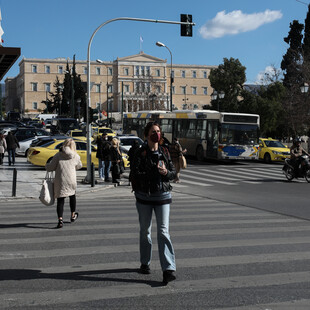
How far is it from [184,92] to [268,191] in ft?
443

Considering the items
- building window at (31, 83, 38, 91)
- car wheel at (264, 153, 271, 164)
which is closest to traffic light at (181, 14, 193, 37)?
car wheel at (264, 153, 271, 164)

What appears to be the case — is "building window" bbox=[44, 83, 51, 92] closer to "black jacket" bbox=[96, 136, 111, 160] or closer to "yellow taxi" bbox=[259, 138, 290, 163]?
"yellow taxi" bbox=[259, 138, 290, 163]

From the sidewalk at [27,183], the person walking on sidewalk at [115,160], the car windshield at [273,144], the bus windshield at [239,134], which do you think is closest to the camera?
the sidewalk at [27,183]

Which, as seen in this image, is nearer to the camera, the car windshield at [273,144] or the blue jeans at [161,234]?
the blue jeans at [161,234]

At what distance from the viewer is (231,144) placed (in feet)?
97.5

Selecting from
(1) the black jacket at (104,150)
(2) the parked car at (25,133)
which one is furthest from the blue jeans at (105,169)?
(2) the parked car at (25,133)

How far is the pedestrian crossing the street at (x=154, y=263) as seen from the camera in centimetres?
522

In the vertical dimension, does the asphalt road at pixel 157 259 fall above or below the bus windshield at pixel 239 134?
below

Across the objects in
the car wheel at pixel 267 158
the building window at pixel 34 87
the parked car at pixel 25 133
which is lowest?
the car wheel at pixel 267 158

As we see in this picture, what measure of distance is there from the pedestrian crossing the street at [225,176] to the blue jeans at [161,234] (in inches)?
514

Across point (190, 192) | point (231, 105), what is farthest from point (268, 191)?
point (231, 105)

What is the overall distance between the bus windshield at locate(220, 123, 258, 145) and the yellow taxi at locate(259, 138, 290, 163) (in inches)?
101

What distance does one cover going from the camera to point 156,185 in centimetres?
595

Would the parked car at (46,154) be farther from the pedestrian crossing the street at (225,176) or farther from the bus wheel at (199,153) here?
the bus wheel at (199,153)
